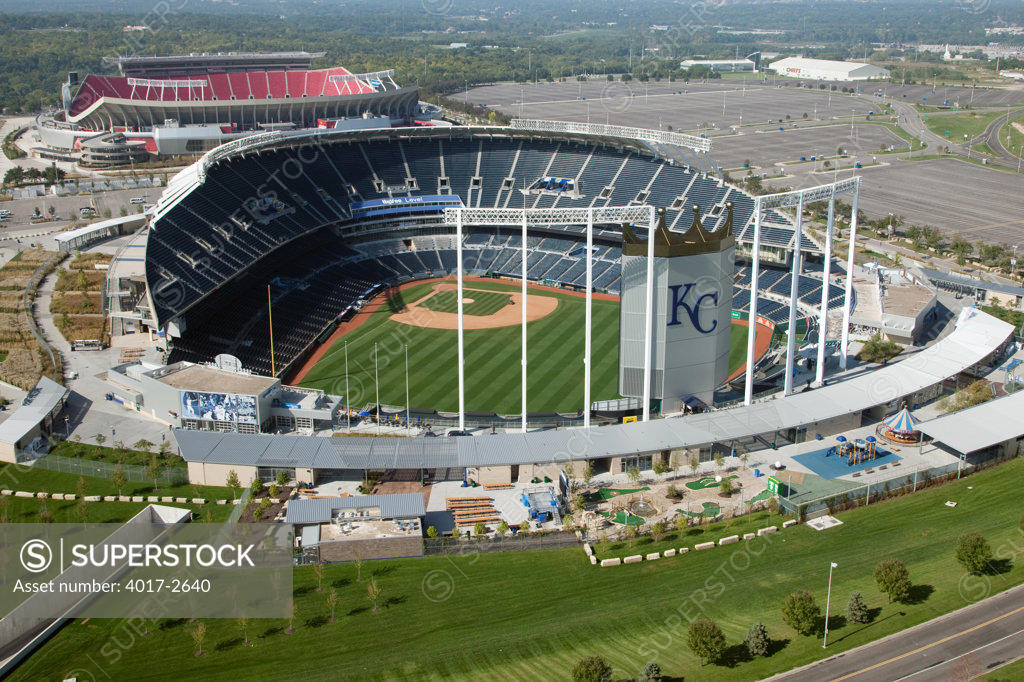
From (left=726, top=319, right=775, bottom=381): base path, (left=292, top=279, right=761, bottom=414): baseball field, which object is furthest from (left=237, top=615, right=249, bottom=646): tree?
(left=726, top=319, right=775, bottom=381): base path

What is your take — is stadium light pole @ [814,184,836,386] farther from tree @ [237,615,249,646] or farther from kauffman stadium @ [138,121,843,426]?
tree @ [237,615,249,646]

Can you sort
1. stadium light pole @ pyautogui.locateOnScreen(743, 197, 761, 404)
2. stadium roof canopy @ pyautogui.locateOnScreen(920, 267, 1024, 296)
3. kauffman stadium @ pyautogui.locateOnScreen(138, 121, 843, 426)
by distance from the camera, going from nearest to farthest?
stadium light pole @ pyautogui.locateOnScreen(743, 197, 761, 404), kauffman stadium @ pyautogui.locateOnScreen(138, 121, 843, 426), stadium roof canopy @ pyautogui.locateOnScreen(920, 267, 1024, 296)

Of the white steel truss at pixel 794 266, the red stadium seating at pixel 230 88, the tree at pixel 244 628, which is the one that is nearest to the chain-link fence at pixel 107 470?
the tree at pixel 244 628

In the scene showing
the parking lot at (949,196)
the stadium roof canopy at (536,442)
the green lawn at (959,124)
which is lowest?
the stadium roof canopy at (536,442)

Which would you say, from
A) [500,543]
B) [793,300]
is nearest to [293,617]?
[500,543]

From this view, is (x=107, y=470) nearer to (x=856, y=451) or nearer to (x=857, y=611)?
(x=857, y=611)

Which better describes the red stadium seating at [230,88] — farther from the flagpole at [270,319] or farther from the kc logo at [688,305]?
the kc logo at [688,305]
